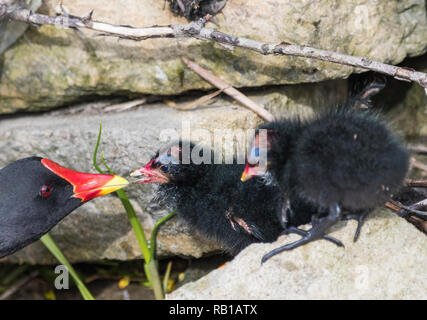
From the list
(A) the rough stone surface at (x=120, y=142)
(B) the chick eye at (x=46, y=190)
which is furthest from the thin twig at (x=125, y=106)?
(B) the chick eye at (x=46, y=190)

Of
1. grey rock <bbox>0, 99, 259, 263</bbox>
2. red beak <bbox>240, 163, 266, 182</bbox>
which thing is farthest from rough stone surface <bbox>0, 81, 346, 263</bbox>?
red beak <bbox>240, 163, 266, 182</bbox>

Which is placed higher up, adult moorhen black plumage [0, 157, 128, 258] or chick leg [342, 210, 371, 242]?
chick leg [342, 210, 371, 242]

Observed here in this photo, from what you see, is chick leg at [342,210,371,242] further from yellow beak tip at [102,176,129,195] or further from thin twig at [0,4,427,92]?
yellow beak tip at [102,176,129,195]

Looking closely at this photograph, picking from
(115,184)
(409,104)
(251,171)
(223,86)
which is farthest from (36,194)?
(409,104)

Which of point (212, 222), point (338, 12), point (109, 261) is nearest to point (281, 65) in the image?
point (338, 12)

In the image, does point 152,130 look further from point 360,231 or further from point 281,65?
point 360,231

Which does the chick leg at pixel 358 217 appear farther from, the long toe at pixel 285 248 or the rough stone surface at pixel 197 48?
the rough stone surface at pixel 197 48

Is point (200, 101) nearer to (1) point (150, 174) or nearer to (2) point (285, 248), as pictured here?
(1) point (150, 174)
